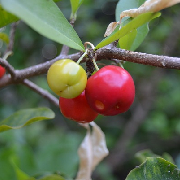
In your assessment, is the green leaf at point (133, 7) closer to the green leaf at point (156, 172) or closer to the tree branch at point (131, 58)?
the tree branch at point (131, 58)

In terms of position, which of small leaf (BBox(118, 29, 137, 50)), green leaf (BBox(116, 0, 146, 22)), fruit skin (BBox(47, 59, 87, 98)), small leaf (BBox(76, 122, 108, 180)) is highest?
fruit skin (BBox(47, 59, 87, 98))

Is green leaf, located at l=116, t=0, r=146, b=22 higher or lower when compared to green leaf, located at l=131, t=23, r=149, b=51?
higher

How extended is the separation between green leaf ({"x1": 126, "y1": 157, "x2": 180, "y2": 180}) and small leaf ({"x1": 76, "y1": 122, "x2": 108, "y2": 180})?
42cm

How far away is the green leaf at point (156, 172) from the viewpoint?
0.88 m

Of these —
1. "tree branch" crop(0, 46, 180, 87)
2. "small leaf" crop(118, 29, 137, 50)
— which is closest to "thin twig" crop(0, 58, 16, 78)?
"tree branch" crop(0, 46, 180, 87)

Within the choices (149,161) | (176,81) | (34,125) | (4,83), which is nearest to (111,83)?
(149,161)

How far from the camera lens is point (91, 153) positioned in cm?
134

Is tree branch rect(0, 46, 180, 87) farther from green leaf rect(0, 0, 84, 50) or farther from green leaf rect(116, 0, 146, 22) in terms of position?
green leaf rect(116, 0, 146, 22)

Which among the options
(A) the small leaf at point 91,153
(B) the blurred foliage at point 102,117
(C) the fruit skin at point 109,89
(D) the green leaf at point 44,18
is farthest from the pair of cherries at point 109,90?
(B) the blurred foliage at point 102,117

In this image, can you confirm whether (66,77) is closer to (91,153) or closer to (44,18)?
(44,18)

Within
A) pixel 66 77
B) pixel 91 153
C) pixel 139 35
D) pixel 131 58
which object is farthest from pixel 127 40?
pixel 91 153

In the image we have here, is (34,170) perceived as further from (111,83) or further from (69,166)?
(111,83)

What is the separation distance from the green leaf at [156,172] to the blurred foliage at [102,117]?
1.62 meters

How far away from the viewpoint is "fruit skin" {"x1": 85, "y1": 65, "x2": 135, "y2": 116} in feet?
2.79
